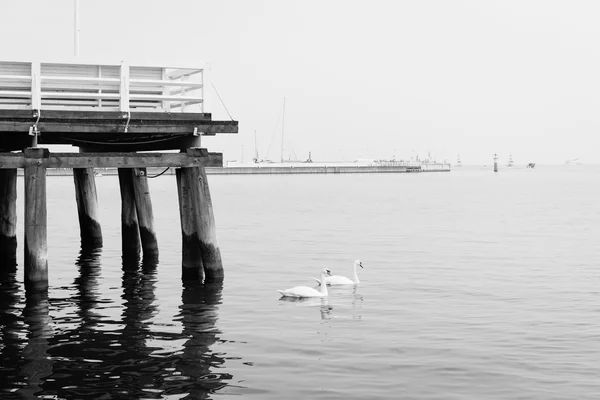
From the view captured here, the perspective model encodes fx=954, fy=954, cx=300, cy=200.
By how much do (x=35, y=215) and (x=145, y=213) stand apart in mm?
7689

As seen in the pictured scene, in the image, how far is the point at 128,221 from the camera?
1154 inches

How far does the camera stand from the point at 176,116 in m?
21.8

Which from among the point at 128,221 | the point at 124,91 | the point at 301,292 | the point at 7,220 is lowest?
the point at 301,292

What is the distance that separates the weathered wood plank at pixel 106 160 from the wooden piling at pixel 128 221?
6.92m

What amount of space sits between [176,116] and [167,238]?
20210mm

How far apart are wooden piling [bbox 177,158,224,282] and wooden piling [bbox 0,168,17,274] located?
254 inches

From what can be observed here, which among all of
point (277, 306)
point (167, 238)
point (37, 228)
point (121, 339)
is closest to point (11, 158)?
point (37, 228)

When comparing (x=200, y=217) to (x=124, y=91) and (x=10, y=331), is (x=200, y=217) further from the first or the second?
(x=10, y=331)

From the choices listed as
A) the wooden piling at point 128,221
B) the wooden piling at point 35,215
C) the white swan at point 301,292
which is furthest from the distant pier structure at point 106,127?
the wooden piling at point 128,221

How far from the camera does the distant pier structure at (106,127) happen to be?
20359 mm

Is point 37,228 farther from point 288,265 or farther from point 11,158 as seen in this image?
point 288,265

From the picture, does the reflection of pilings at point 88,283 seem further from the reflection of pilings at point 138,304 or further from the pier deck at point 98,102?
the pier deck at point 98,102

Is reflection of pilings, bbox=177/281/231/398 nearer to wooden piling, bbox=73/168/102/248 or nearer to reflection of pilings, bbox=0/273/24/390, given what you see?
reflection of pilings, bbox=0/273/24/390

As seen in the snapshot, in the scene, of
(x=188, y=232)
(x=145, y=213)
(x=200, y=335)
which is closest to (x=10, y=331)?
(x=200, y=335)
